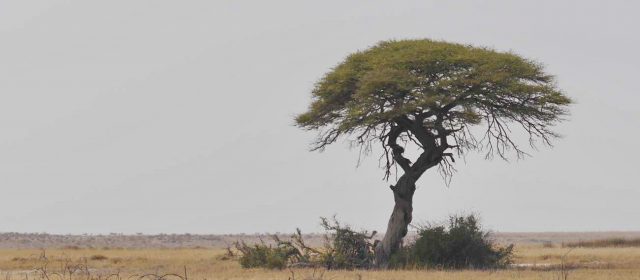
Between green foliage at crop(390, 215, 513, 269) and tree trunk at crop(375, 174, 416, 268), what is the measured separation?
48cm

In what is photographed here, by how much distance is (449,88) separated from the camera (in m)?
34.3

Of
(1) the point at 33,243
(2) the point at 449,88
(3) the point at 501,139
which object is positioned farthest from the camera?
(1) the point at 33,243

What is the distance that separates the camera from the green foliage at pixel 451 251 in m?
34.8

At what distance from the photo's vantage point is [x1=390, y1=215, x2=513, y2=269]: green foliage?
3477 centimetres

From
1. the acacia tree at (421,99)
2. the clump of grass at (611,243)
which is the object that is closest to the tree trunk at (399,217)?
the acacia tree at (421,99)

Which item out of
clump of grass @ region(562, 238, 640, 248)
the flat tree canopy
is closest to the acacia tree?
the flat tree canopy

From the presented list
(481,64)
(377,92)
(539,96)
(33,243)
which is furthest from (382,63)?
(33,243)

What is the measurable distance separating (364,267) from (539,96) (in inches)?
359

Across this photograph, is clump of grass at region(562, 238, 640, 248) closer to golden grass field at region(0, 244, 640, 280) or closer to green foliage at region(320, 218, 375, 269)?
golden grass field at region(0, 244, 640, 280)

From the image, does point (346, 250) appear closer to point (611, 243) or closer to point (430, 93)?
point (430, 93)

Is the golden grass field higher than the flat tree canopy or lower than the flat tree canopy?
lower

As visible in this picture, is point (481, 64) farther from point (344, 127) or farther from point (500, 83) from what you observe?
point (344, 127)

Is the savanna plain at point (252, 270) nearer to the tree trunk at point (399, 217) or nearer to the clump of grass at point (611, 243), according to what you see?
the tree trunk at point (399, 217)

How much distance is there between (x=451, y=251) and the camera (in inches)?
1382
